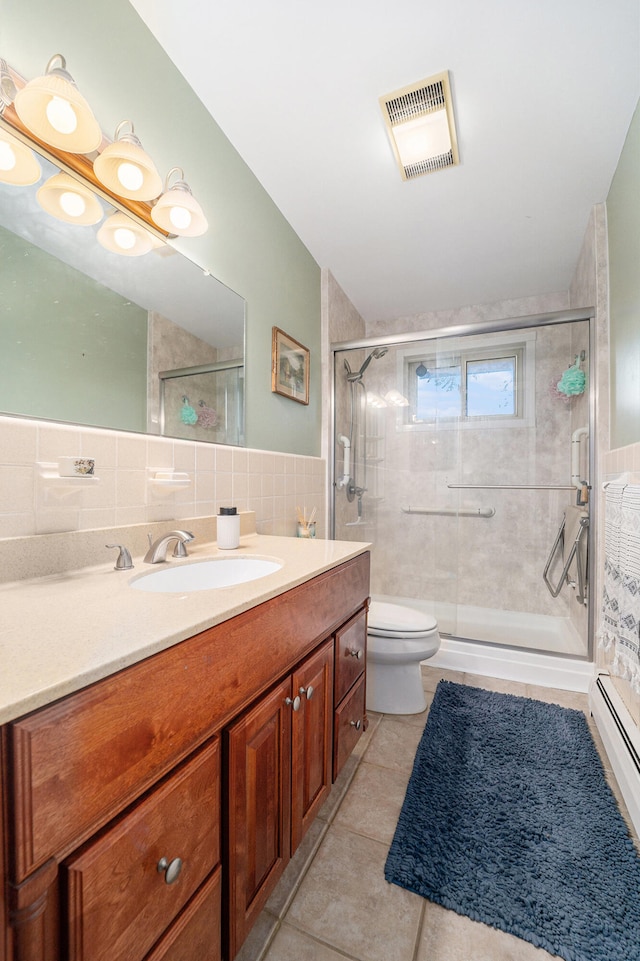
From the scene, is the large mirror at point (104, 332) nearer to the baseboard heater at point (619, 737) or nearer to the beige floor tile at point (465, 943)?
the beige floor tile at point (465, 943)

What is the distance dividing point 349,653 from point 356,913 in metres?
0.59

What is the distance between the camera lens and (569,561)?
2441 millimetres

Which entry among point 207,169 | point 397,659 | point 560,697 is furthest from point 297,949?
point 207,169

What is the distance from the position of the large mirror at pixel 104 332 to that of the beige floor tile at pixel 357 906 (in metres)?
1.32

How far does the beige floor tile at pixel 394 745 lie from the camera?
4.94ft

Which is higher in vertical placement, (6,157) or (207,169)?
(207,169)

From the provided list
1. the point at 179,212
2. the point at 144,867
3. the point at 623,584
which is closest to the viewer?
the point at 144,867

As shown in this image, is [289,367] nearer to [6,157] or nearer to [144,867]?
[6,157]

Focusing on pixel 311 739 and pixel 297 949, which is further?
pixel 311 739

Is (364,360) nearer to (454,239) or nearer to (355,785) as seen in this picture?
(454,239)

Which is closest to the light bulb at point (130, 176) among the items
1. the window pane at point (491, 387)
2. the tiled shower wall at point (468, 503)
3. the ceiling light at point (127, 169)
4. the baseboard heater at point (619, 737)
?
the ceiling light at point (127, 169)

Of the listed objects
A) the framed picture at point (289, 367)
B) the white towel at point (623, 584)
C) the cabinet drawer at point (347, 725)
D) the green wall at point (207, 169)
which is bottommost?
the cabinet drawer at point (347, 725)

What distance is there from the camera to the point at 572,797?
1345mm

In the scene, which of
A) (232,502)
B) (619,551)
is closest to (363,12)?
(232,502)
